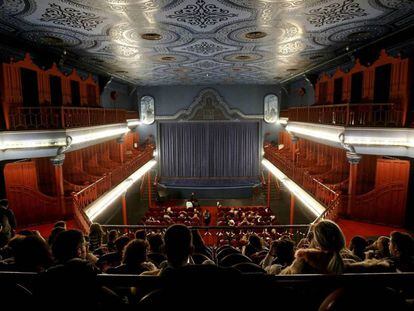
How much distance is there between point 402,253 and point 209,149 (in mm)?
22144

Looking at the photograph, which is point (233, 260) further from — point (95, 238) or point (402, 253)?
point (95, 238)

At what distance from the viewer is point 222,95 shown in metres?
24.2

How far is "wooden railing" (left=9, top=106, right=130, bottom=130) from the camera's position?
9.37 metres

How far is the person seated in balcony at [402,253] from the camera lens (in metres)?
3.48

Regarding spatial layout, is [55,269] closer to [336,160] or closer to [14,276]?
[14,276]

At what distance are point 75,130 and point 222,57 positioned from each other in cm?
626

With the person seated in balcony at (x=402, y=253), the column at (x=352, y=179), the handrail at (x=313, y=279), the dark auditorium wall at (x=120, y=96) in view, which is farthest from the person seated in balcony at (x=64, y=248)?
the dark auditorium wall at (x=120, y=96)

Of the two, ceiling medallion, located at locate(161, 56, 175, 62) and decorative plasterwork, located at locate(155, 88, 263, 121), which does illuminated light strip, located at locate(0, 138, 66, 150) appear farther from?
A: decorative plasterwork, located at locate(155, 88, 263, 121)

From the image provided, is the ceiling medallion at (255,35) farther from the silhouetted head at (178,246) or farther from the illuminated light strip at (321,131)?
the silhouetted head at (178,246)

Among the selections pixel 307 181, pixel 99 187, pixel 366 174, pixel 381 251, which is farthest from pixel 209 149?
pixel 381 251

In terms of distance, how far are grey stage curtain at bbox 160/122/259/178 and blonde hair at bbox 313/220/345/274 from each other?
22178 mm

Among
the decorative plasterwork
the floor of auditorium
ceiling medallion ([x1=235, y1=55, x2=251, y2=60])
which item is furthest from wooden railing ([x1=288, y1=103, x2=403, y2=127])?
the decorative plasterwork

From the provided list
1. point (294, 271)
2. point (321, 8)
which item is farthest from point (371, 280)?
point (321, 8)

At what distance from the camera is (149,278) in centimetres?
201
